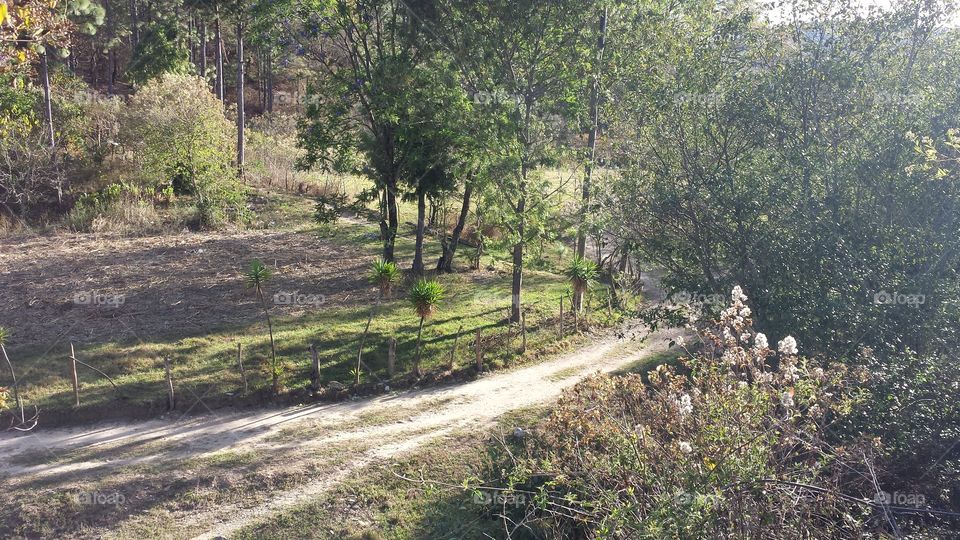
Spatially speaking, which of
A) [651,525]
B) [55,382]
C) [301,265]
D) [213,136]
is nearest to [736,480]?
[651,525]

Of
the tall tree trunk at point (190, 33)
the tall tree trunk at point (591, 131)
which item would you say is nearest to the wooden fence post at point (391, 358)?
the tall tree trunk at point (591, 131)

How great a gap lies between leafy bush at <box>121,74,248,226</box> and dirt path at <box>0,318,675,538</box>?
13174 millimetres

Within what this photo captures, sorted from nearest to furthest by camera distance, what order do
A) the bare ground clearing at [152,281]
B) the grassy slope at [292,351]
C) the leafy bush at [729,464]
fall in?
the leafy bush at [729,464]
the grassy slope at [292,351]
the bare ground clearing at [152,281]

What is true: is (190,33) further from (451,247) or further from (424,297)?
(424,297)

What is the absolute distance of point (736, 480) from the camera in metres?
6.00

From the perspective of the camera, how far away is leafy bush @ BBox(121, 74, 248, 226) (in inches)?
922

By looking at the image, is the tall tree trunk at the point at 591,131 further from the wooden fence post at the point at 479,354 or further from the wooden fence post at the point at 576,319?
the wooden fence post at the point at 479,354

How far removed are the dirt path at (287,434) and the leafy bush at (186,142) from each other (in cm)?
1317

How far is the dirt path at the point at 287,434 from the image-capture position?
10578 millimetres

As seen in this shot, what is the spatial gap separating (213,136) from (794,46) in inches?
719

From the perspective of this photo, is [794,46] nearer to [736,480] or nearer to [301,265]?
[736,480]

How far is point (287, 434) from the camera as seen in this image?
1214 cm

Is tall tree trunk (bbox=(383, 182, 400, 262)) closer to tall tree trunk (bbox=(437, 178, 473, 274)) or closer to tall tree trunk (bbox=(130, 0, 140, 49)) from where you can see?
tall tree trunk (bbox=(437, 178, 473, 274))

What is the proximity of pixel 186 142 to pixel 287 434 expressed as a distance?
14.9 metres
